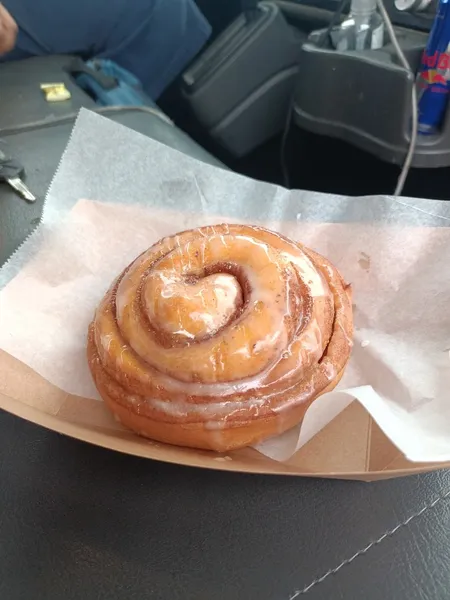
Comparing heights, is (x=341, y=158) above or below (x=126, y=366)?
below

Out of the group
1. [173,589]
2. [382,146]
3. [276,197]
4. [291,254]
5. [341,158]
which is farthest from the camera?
[341,158]

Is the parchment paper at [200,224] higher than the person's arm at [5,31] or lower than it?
lower

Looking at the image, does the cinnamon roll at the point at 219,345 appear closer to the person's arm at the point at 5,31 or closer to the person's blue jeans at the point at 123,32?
the person's arm at the point at 5,31

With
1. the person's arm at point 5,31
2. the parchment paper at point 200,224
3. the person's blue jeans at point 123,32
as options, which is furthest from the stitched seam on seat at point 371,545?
the person's blue jeans at point 123,32

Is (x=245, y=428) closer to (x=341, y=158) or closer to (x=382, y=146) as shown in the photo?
(x=382, y=146)

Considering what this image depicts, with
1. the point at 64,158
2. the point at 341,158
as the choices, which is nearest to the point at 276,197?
the point at 64,158

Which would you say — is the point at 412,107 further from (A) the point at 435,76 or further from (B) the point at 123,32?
(B) the point at 123,32

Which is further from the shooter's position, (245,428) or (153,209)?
(153,209)

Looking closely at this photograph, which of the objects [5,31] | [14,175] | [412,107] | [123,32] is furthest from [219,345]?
[123,32]
